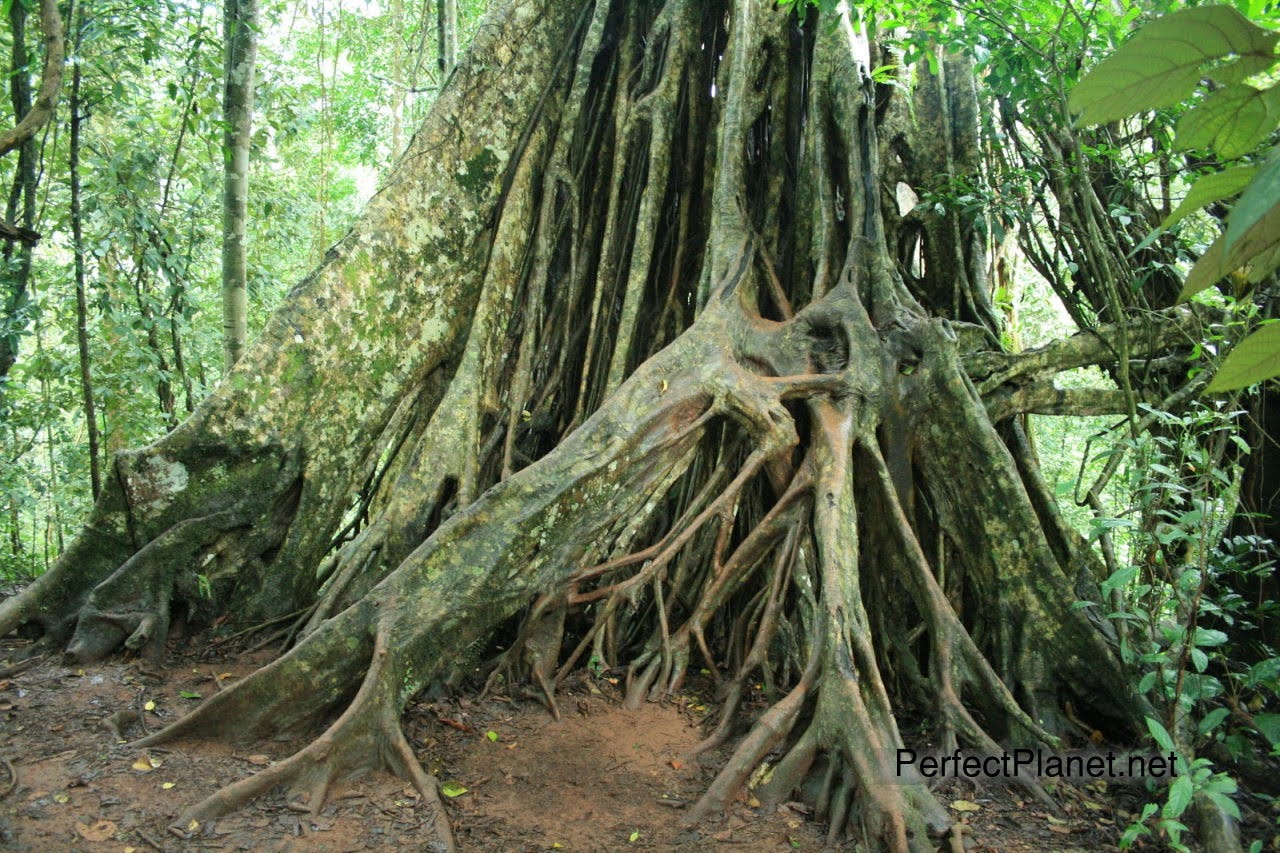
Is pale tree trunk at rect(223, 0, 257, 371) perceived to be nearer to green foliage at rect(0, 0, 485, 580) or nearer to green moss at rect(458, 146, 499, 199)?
green foliage at rect(0, 0, 485, 580)

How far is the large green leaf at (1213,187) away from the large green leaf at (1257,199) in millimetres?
118

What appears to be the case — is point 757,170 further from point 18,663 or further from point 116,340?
point 116,340

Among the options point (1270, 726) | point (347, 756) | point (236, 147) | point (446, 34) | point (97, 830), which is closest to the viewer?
point (97, 830)

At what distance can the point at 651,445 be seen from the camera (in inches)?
146

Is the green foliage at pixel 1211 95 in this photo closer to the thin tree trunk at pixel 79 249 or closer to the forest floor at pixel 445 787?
the forest floor at pixel 445 787

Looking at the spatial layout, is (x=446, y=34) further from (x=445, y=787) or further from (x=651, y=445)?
(x=445, y=787)

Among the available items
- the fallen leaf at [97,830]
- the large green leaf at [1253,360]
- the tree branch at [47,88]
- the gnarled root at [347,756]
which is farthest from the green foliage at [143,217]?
the large green leaf at [1253,360]

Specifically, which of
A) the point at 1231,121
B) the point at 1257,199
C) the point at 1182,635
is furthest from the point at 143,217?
the point at 1257,199

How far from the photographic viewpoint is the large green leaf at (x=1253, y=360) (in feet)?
1.99

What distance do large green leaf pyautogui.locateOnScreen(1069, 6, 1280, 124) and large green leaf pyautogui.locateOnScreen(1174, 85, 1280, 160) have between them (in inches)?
2.5

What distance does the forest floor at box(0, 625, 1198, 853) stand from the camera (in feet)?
8.27

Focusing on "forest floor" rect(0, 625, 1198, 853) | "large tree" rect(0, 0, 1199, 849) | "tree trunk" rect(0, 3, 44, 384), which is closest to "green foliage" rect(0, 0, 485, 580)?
"tree trunk" rect(0, 3, 44, 384)

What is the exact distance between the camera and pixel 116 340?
21.6ft

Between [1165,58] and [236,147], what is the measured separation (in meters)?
5.55
